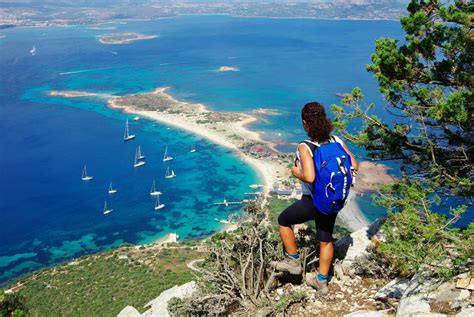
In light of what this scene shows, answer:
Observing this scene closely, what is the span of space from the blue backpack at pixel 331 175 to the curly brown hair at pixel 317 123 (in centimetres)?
11

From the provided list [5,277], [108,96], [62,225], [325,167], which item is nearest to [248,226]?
[325,167]

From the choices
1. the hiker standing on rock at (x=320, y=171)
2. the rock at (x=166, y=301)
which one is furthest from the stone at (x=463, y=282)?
the rock at (x=166, y=301)

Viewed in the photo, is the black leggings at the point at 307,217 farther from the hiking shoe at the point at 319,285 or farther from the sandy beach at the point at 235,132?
the sandy beach at the point at 235,132

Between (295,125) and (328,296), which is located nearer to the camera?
(328,296)

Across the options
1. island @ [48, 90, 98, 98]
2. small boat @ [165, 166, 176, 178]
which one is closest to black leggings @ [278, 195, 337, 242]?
small boat @ [165, 166, 176, 178]

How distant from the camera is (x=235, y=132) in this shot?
52156 mm

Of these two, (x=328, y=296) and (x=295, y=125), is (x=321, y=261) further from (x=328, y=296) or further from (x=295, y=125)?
A: (x=295, y=125)

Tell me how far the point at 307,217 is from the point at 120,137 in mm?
51586

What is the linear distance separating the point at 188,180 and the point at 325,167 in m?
38.1

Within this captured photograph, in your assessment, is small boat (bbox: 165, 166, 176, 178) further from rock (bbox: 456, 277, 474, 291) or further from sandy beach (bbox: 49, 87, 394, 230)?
rock (bbox: 456, 277, 474, 291)

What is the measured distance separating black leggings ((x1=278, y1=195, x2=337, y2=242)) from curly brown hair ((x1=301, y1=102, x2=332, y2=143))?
25.5 inches

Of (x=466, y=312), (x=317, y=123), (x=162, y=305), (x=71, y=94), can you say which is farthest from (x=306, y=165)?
(x=71, y=94)

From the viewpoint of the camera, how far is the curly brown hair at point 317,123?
392cm

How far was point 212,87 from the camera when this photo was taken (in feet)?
245
